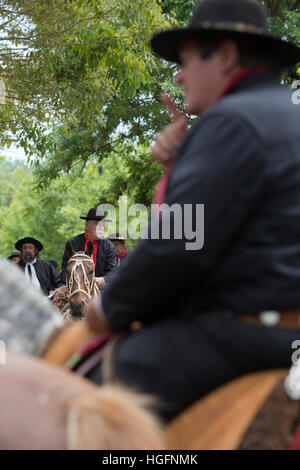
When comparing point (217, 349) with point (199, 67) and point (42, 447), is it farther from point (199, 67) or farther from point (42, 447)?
point (199, 67)

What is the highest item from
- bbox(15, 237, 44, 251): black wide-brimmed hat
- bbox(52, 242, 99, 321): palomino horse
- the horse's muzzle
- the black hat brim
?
bbox(15, 237, 44, 251): black wide-brimmed hat

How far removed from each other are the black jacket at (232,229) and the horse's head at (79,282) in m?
6.09

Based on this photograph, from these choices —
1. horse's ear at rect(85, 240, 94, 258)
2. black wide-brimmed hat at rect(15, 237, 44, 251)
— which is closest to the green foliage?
black wide-brimmed hat at rect(15, 237, 44, 251)

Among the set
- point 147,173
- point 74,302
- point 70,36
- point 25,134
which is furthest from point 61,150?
point 74,302

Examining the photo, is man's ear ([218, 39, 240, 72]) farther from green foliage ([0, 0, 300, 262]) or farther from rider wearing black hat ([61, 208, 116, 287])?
rider wearing black hat ([61, 208, 116, 287])

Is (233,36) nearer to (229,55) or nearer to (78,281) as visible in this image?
(229,55)

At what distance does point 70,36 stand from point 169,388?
813 cm

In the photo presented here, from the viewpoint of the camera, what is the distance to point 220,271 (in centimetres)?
181

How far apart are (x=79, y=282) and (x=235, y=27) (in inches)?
247

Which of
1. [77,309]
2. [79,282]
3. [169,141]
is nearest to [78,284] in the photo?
[79,282]

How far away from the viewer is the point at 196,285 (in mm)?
1825

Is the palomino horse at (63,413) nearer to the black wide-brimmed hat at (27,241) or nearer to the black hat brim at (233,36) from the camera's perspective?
the black hat brim at (233,36)

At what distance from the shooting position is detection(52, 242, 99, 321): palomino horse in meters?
7.87

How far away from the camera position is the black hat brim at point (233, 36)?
198cm
